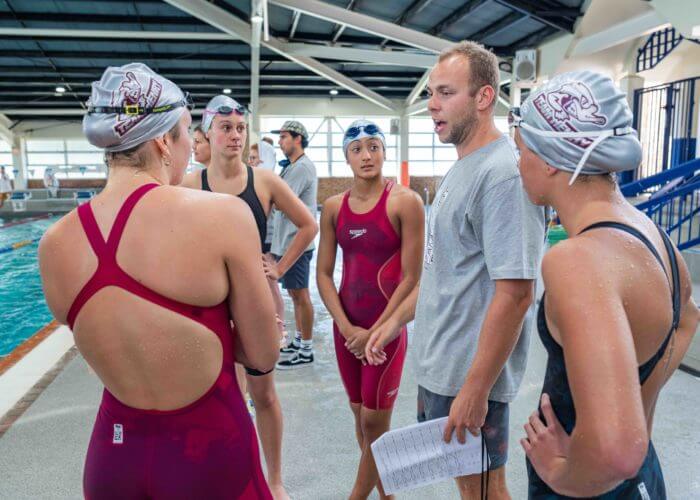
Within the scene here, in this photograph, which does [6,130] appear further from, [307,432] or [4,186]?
[307,432]

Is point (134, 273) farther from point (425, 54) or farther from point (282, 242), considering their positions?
point (425, 54)

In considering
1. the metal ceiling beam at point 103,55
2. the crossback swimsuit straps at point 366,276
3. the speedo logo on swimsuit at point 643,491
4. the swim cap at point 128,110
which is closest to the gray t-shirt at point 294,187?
the crossback swimsuit straps at point 366,276

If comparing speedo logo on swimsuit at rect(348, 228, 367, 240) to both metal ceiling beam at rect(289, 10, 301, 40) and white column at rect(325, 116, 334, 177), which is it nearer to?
metal ceiling beam at rect(289, 10, 301, 40)

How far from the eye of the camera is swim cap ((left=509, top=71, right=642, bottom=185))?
110cm

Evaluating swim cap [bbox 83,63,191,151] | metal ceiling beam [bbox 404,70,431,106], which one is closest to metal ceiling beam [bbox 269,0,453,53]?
metal ceiling beam [bbox 404,70,431,106]

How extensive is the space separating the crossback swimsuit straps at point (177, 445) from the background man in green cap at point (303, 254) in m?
3.11

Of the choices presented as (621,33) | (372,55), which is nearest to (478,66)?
(621,33)

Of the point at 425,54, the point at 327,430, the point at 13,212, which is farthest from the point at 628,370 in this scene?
the point at 13,212

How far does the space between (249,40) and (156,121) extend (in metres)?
13.7

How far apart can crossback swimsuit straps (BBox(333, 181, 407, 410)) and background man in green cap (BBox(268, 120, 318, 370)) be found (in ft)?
6.31

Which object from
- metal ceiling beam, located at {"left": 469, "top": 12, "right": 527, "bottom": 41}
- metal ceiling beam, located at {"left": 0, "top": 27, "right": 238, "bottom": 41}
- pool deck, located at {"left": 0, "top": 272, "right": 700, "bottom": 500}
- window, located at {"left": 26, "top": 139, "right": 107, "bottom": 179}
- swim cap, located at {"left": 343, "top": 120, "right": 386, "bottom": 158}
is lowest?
pool deck, located at {"left": 0, "top": 272, "right": 700, "bottom": 500}

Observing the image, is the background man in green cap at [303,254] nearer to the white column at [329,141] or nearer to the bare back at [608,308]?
the bare back at [608,308]

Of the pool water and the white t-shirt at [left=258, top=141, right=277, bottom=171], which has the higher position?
the white t-shirt at [left=258, top=141, right=277, bottom=171]

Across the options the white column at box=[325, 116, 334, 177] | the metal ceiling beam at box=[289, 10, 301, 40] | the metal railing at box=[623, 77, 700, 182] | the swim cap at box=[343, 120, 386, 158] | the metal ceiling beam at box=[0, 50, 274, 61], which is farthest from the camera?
the white column at box=[325, 116, 334, 177]
